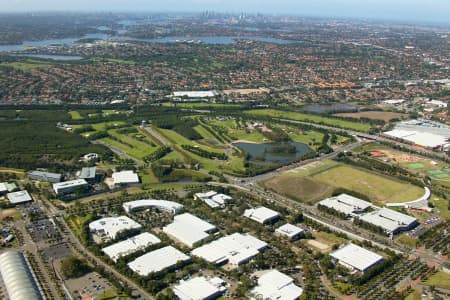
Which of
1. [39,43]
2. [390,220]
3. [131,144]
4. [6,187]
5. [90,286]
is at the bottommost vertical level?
[90,286]

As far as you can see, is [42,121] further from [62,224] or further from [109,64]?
[109,64]

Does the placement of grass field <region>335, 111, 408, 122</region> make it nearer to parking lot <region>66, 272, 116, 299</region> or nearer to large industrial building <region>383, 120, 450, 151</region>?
large industrial building <region>383, 120, 450, 151</region>

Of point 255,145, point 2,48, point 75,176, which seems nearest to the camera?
point 75,176

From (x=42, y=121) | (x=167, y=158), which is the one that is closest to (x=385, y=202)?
(x=167, y=158)

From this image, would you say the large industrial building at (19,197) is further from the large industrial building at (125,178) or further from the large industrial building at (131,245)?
the large industrial building at (131,245)

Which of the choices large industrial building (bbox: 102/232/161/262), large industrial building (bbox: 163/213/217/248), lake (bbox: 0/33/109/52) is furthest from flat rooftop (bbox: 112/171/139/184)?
lake (bbox: 0/33/109/52)

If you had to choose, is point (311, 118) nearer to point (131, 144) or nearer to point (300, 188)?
point (300, 188)

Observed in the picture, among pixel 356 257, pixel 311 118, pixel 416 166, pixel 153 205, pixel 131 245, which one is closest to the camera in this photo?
pixel 356 257

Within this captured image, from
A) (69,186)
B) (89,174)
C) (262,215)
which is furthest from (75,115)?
(262,215)
